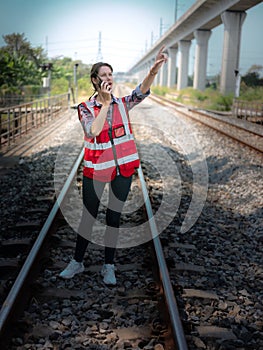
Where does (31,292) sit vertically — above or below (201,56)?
below

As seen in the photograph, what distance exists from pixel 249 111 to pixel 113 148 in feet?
65.5

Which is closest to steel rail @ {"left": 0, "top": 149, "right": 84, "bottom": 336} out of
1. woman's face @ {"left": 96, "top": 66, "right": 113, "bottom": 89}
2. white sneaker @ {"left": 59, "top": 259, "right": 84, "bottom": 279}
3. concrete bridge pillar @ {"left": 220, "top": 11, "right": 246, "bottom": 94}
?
white sneaker @ {"left": 59, "top": 259, "right": 84, "bottom": 279}

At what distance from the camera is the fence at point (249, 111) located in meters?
20.1

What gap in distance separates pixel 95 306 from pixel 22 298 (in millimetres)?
565

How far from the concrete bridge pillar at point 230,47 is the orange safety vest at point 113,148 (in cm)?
2934

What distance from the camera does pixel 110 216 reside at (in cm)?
377

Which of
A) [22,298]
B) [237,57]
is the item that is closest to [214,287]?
[22,298]

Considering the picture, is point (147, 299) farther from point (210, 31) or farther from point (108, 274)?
point (210, 31)

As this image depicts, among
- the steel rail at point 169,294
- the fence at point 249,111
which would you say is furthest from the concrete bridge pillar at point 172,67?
the steel rail at point 169,294

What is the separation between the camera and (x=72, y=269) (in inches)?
151

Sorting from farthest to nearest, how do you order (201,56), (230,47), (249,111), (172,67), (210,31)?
(172,67) → (201,56) → (210,31) → (230,47) → (249,111)

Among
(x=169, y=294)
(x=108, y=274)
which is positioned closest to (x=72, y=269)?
(x=108, y=274)

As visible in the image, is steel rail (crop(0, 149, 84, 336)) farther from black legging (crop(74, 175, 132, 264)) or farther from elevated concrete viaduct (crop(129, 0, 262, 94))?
elevated concrete viaduct (crop(129, 0, 262, 94))

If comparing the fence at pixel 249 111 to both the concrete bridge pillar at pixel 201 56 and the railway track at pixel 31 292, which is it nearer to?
the railway track at pixel 31 292
